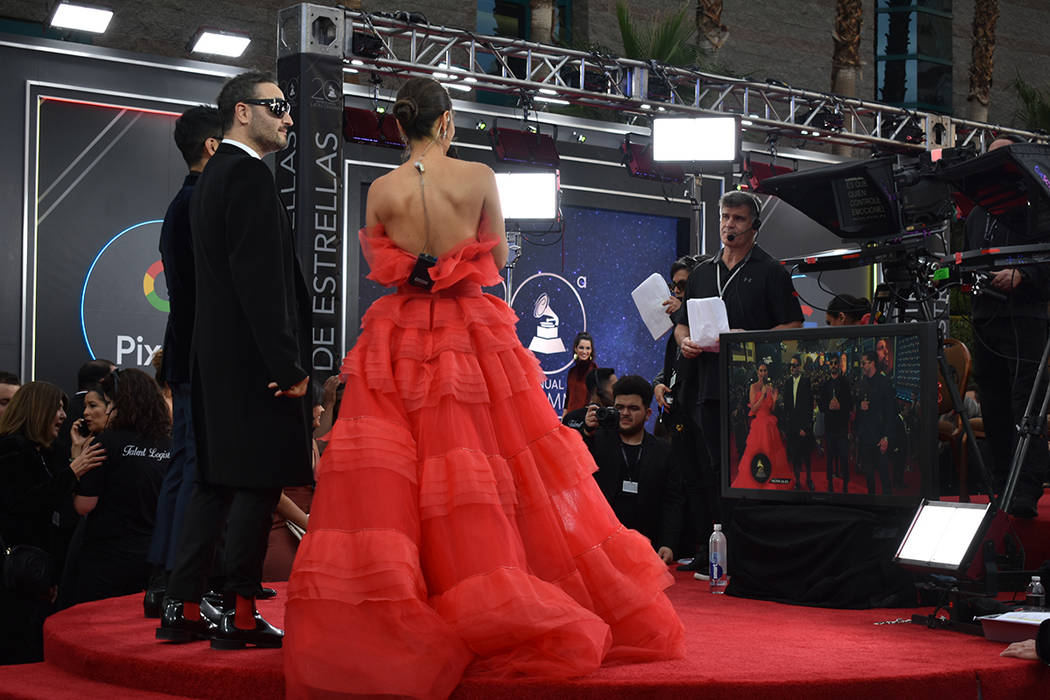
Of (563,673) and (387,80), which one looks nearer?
(563,673)

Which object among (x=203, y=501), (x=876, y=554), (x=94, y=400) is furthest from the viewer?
(x=94, y=400)

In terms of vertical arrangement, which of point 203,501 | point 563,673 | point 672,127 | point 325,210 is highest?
point 672,127

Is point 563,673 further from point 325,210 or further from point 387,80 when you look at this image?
point 387,80

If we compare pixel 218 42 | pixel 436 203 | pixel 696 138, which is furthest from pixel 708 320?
pixel 218 42

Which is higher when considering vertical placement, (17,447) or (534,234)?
(534,234)

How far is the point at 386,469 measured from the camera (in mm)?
2842

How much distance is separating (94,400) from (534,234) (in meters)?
6.83

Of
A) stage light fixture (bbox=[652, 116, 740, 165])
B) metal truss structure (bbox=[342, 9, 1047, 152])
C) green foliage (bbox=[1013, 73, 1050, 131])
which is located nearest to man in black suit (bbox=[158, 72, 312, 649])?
metal truss structure (bbox=[342, 9, 1047, 152])

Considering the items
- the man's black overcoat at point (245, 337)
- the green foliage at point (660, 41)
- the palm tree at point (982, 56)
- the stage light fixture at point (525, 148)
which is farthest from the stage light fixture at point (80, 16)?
the palm tree at point (982, 56)

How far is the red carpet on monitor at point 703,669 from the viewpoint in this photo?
2.73 m

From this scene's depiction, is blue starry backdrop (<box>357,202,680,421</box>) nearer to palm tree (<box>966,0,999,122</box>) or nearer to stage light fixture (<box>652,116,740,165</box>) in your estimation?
stage light fixture (<box>652,116,740,165</box>)

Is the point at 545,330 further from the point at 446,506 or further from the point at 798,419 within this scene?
the point at 446,506

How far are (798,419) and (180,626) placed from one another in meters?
2.46

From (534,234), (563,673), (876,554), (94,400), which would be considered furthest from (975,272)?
(534,234)
